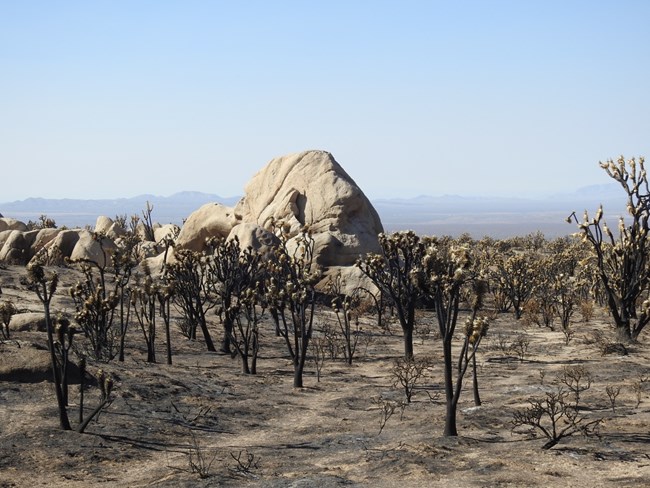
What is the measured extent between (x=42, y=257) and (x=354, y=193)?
45.5 feet

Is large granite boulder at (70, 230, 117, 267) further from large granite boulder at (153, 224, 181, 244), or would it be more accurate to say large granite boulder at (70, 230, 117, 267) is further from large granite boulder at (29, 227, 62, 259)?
large granite boulder at (153, 224, 181, 244)

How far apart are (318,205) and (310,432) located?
24.0 m

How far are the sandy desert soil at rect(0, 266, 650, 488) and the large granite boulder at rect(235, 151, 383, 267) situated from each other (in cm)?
1432

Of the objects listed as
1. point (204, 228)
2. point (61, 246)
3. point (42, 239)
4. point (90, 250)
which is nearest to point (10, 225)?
point (42, 239)

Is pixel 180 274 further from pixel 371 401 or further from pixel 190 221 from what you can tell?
pixel 190 221

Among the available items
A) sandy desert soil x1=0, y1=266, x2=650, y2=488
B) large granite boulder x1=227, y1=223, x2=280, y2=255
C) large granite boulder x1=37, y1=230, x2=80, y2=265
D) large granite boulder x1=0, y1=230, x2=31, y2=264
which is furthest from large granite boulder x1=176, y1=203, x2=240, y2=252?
sandy desert soil x1=0, y1=266, x2=650, y2=488

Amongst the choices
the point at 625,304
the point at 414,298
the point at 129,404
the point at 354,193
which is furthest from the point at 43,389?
the point at 354,193

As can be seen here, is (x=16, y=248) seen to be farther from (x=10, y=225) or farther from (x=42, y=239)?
(x=10, y=225)

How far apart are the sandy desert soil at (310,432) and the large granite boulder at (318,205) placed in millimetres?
14319

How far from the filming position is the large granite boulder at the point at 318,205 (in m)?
35.0

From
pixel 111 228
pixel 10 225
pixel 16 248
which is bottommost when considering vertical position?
pixel 16 248

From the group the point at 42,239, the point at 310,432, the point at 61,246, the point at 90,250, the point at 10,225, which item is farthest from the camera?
the point at 10,225

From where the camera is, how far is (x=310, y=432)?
14133 mm

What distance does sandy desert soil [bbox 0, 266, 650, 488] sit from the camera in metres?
10.9
